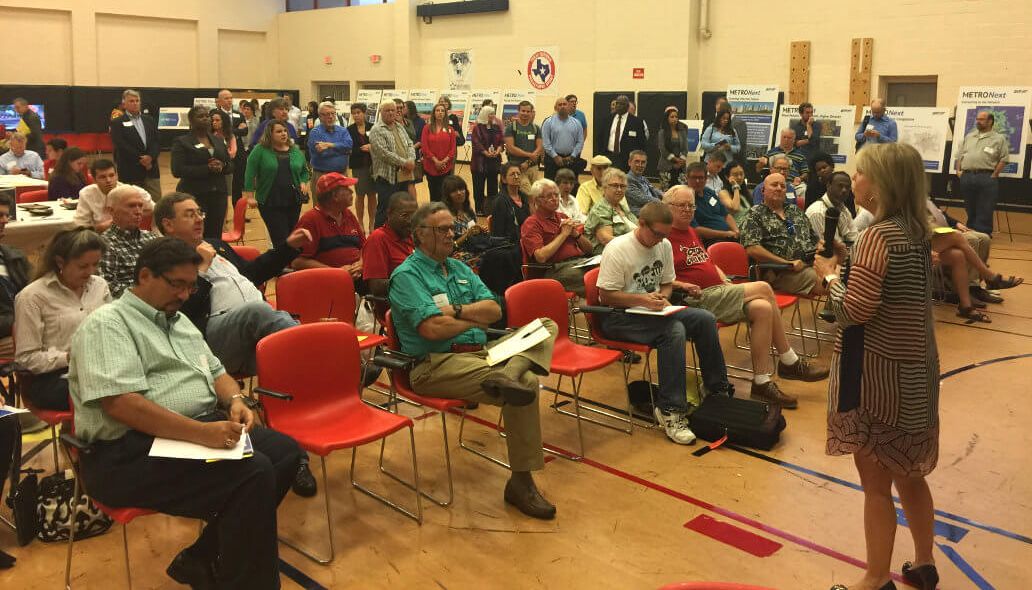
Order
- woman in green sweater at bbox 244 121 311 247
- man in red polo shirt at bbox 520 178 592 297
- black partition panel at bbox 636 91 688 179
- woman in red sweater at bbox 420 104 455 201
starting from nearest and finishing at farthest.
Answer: man in red polo shirt at bbox 520 178 592 297 < woman in green sweater at bbox 244 121 311 247 < woman in red sweater at bbox 420 104 455 201 < black partition panel at bbox 636 91 688 179

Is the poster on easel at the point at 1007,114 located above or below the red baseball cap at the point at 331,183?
above

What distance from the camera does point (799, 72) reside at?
43.0ft

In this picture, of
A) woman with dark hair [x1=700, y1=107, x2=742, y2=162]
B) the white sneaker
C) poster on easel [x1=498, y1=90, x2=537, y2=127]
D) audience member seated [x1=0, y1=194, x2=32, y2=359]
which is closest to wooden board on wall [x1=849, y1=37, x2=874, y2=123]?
woman with dark hair [x1=700, y1=107, x2=742, y2=162]

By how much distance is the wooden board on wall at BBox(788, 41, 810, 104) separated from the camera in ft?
42.7

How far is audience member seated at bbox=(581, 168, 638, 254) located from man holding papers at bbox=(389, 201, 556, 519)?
247 cm

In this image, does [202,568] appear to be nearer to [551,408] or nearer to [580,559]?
[580,559]

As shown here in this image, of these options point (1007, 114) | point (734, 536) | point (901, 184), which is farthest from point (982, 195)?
point (901, 184)

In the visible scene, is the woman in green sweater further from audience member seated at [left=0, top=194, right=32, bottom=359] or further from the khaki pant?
the khaki pant

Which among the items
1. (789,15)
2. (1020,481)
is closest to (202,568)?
(1020,481)

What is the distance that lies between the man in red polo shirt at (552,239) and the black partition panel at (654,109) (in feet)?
26.6

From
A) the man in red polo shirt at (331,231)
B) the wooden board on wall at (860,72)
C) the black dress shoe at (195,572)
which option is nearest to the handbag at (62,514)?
the black dress shoe at (195,572)

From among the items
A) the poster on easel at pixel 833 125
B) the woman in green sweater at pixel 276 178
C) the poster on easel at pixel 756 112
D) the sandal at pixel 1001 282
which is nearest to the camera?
the sandal at pixel 1001 282

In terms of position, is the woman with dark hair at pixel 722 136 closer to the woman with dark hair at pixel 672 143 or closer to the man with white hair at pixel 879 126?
the woman with dark hair at pixel 672 143

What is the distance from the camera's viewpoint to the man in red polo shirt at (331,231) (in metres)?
5.48
